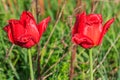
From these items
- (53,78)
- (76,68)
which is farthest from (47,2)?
(53,78)

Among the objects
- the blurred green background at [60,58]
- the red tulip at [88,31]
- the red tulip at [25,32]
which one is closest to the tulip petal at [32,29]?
the red tulip at [25,32]

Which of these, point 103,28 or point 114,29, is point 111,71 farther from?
point 103,28

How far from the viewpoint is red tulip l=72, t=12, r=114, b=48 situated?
71.7 inches

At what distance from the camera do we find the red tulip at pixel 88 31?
1.82 metres

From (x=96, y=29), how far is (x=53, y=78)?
25.2 inches

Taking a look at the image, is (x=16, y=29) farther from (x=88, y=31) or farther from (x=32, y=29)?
(x=88, y=31)

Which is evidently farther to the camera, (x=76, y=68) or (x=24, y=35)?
(x=76, y=68)

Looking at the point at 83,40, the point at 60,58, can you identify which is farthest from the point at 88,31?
the point at 60,58

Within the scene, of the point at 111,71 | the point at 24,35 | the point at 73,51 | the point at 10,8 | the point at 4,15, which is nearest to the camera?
the point at 24,35

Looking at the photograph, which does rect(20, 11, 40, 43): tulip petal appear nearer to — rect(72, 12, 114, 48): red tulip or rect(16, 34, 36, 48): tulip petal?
rect(16, 34, 36, 48): tulip petal

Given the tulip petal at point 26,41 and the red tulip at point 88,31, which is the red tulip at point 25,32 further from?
the red tulip at point 88,31

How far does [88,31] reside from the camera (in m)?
1.85

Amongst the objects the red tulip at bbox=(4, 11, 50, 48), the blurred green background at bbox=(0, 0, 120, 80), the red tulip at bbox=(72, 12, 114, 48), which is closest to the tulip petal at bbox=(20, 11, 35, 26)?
the red tulip at bbox=(4, 11, 50, 48)

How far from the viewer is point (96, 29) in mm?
1869
